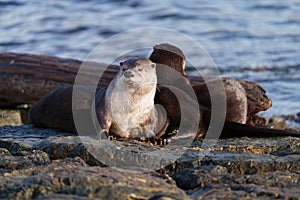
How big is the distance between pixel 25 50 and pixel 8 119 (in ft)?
16.5

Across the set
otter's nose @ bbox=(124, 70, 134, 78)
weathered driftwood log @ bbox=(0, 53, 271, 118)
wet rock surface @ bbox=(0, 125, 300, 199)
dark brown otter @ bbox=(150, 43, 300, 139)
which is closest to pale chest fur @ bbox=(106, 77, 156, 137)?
otter's nose @ bbox=(124, 70, 134, 78)

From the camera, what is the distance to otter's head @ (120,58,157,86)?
17.1 feet

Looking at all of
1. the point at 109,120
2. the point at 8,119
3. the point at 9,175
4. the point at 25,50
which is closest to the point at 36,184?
the point at 9,175

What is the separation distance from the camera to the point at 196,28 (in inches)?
549

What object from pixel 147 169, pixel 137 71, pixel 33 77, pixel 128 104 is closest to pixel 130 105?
pixel 128 104

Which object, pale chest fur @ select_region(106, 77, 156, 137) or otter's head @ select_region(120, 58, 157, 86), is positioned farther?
pale chest fur @ select_region(106, 77, 156, 137)

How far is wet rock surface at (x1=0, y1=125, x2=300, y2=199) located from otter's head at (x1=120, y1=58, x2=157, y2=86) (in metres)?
0.50

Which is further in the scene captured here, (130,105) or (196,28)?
(196,28)

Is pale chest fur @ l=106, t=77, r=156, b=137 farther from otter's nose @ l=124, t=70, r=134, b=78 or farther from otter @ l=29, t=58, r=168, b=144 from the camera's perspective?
otter's nose @ l=124, t=70, r=134, b=78

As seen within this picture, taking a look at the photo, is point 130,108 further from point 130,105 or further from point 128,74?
point 128,74

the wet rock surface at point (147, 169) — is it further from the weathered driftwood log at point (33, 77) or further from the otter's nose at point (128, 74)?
the weathered driftwood log at point (33, 77)

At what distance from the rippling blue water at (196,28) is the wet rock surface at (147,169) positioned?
16.4 ft

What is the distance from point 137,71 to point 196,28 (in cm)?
882

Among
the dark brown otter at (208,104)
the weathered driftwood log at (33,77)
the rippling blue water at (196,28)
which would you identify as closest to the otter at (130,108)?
the dark brown otter at (208,104)
